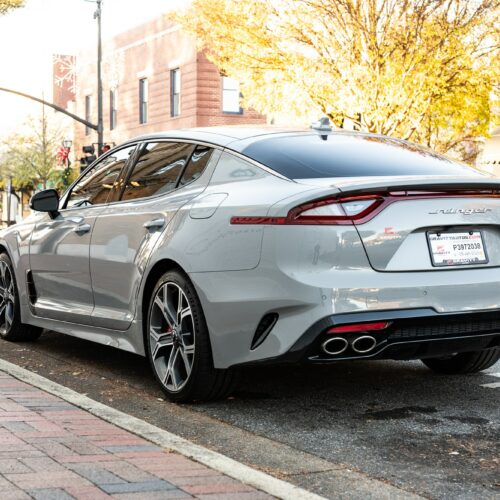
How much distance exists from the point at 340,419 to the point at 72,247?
2.44m

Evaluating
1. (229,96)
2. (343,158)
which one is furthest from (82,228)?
(229,96)

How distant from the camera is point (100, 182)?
276 inches

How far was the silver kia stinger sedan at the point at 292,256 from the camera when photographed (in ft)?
16.0

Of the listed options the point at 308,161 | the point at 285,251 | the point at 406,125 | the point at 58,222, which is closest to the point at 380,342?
the point at 285,251

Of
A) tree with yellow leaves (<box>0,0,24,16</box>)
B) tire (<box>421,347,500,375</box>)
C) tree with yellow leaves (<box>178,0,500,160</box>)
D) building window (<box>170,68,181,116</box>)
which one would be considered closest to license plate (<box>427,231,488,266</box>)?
tire (<box>421,347,500,375</box>)

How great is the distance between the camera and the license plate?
5.03 metres

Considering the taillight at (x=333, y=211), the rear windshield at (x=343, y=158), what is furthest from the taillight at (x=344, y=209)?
the rear windshield at (x=343, y=158)

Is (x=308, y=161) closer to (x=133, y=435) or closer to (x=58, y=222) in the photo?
(x=133, y=435)

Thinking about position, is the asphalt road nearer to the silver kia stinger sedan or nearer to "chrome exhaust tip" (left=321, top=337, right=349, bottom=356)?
the silver kia stinger sedan

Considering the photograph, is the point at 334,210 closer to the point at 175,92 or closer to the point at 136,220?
the point at 136,220

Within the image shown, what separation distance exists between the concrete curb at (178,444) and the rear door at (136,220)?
2.09 ft

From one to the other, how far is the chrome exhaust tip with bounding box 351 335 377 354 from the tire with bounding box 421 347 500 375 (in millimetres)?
1698

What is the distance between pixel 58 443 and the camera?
4449mm

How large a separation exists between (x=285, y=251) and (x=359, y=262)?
1.19ft
